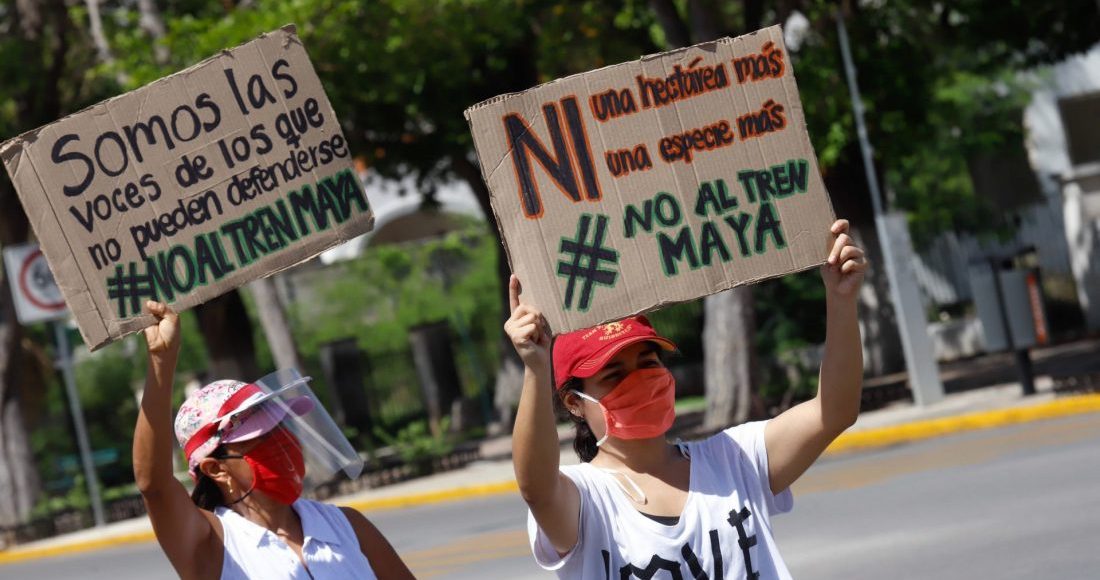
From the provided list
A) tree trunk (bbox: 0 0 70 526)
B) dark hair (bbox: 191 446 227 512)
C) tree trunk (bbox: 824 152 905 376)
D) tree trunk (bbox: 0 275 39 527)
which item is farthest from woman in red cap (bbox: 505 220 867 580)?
tree trunk (bbox: 0 275 39 527)

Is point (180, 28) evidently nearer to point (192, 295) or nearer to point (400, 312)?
point (400, 312)

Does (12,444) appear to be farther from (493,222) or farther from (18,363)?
(493,222)

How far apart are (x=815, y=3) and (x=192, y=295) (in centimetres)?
1883

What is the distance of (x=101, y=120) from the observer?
4441mm

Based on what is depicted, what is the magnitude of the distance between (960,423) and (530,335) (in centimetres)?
1456

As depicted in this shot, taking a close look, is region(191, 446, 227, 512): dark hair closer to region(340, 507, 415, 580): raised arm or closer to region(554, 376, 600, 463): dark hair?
region(340, 507, 415, 580): raised arm

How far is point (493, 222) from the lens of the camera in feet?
95.9

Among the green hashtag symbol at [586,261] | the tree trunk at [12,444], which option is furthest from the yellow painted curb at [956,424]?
the green hashtag symbol at [586,261]

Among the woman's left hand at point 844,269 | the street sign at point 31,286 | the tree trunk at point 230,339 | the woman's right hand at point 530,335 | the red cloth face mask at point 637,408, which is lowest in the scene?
the tree trunk at point 230,339

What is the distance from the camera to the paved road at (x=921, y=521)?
9633 mm

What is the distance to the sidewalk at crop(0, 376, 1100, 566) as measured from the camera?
56.9ft

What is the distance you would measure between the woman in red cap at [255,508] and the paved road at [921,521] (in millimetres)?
5358

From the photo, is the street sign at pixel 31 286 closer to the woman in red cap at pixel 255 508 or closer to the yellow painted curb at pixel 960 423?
the yellow painted curb at pixel 960 423

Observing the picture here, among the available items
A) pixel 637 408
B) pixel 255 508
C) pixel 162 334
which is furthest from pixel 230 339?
pixel 637 408
